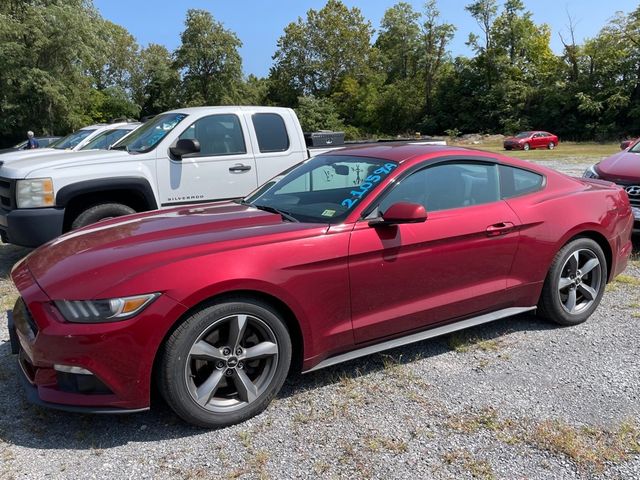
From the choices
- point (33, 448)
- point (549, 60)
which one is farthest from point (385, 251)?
point (549, 60)

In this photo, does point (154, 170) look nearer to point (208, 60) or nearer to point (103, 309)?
point (103, 309)

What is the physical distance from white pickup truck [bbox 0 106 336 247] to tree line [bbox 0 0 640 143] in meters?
31.7

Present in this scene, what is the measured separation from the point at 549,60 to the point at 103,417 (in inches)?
2673

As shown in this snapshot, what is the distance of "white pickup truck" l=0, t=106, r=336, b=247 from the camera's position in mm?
5816

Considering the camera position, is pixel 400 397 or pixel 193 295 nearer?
pixel 193 295

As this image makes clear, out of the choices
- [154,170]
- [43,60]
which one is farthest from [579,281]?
[43,60]

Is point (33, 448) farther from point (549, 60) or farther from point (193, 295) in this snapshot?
point (549, 60)

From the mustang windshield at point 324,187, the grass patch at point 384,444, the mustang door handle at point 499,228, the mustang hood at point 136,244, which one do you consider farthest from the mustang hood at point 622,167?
the grass patch at point 384,444

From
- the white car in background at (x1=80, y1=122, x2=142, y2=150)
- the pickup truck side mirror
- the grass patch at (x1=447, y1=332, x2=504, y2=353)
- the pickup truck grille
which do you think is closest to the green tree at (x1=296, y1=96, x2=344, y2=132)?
the white car in background at (x1=80, y1=122, x2=142, y2=150)

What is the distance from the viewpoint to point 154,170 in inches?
251

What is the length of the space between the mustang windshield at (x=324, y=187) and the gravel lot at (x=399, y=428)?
1094 mm

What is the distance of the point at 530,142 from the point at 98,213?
36.6 metres

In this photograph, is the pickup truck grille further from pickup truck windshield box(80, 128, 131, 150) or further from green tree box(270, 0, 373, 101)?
green tree box(270, 0, 373, 101)

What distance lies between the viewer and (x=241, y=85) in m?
60.6
